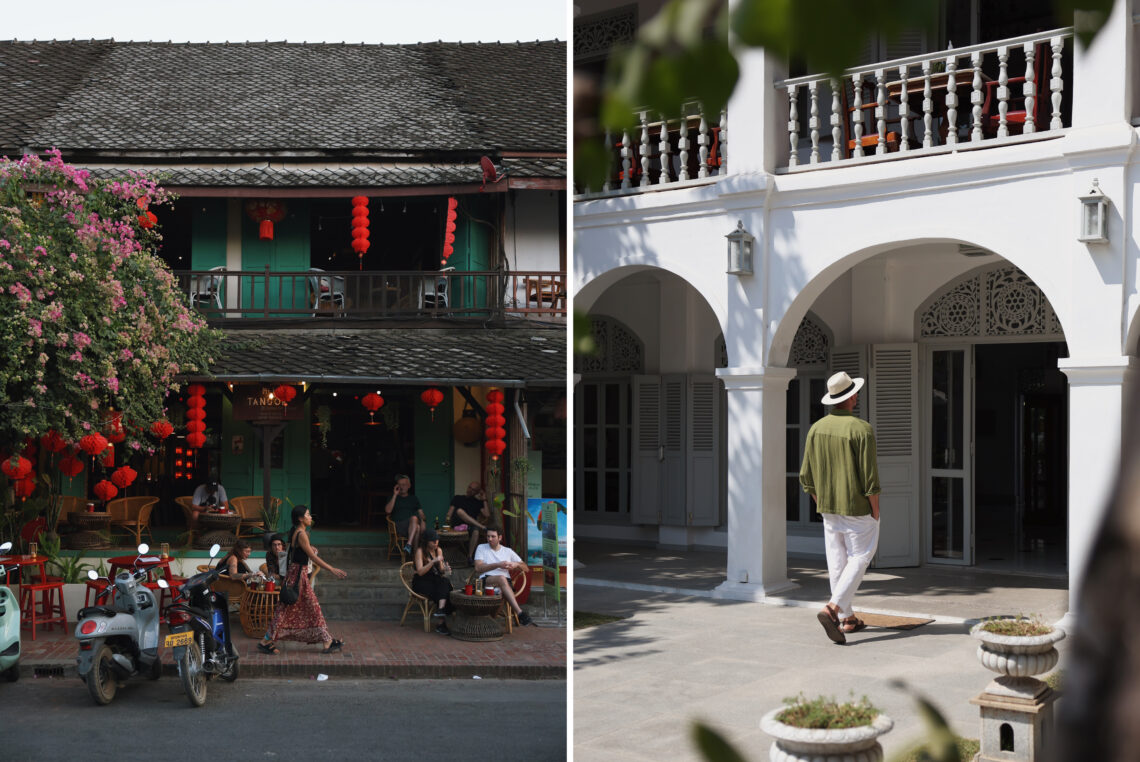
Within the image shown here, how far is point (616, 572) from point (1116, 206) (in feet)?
13.5

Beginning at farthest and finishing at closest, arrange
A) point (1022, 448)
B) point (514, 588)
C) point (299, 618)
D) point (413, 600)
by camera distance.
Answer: point (1022, 448) < point (413, 600) < point (514, 588) < point (299, 618)

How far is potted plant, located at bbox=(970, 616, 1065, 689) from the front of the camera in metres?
3.90

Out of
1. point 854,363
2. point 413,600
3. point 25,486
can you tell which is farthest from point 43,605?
point 854,363

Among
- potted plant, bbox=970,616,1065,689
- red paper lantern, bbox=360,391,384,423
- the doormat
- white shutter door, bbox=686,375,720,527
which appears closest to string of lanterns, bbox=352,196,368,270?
red paper lantern, bbox=360,391,384,423

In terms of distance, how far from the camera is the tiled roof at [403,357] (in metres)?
9.80

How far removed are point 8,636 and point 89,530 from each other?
7.71 feet

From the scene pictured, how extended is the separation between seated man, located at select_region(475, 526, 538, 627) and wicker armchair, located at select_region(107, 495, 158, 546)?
318 cm

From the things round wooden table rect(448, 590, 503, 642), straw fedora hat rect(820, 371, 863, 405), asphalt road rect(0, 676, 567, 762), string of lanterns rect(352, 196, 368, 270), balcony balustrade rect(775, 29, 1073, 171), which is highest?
balcony balustrade rect(775, 29, 1073, 171)

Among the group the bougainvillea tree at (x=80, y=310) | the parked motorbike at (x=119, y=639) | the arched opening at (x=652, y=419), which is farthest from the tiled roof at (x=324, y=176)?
the parked motorbike at (x=119, y=639)

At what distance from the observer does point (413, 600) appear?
9.70 meters

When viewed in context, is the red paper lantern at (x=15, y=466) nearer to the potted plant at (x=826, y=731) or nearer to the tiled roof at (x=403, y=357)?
the tiled roof at (x=403, y=357)

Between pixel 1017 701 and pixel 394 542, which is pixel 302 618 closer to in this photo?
pixel 394 542

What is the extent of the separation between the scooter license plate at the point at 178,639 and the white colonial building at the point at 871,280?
325 cm

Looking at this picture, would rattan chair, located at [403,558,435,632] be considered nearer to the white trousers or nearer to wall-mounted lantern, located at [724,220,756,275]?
wall-mounted lantern, located at [724,220,756,275]
